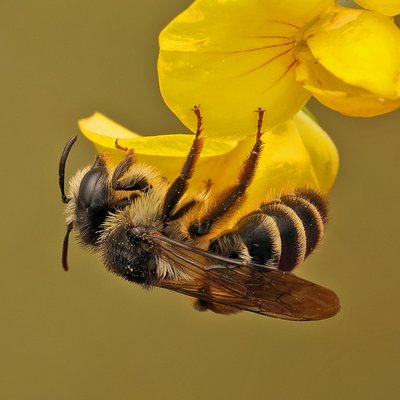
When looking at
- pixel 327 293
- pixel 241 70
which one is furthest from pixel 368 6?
pixel 327 293

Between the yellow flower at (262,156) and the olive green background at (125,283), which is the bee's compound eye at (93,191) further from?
the olive green background at (125,283)

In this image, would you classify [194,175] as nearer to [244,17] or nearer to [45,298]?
[244,17]

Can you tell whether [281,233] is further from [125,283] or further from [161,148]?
[125,283]

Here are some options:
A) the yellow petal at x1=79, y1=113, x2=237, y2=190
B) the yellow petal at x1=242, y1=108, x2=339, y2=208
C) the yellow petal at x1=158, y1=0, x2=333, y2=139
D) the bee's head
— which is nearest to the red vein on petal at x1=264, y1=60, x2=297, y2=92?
the yellow petal at x1=158, y1=0, x2=333, y2=139

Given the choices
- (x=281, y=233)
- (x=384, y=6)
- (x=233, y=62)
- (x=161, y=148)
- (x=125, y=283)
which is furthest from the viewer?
(x=125, y=283)

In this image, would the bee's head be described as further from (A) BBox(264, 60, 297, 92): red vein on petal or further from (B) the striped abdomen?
(A) BBox(264, 60, 297, 92): red vein on petal

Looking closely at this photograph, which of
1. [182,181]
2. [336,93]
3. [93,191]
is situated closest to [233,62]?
[336,93]
